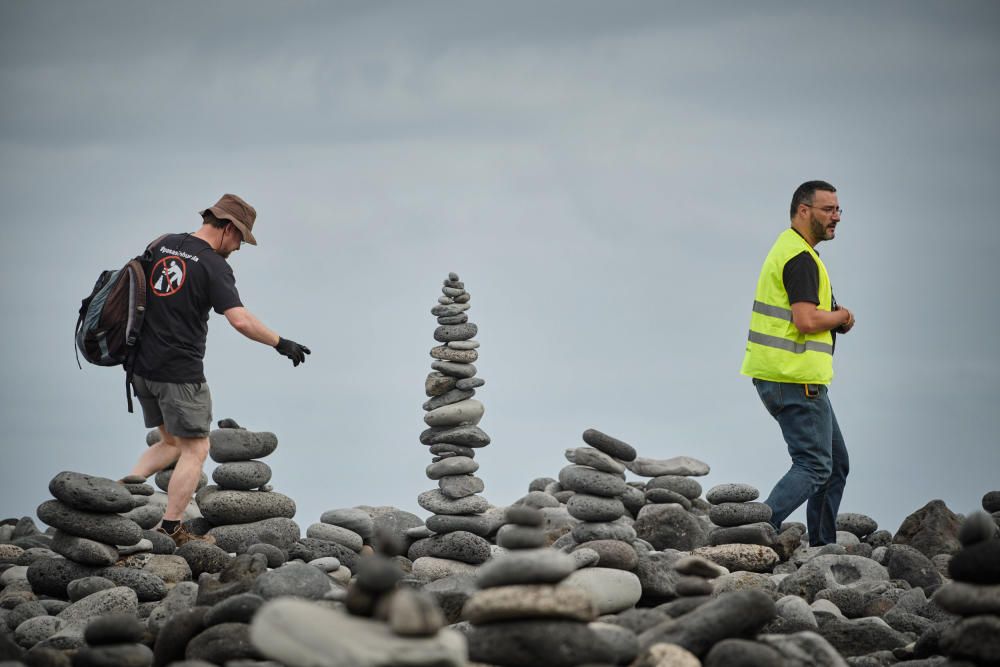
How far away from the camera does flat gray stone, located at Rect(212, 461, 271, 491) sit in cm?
1323

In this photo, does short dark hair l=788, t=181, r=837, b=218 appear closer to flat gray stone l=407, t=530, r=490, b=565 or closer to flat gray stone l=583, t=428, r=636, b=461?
flat gray stone l=583, t=428, r=636, b=461

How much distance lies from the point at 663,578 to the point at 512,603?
13.5 feet

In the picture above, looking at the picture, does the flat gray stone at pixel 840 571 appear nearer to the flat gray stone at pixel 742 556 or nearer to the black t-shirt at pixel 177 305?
the flat gray stone at pixel 742 556

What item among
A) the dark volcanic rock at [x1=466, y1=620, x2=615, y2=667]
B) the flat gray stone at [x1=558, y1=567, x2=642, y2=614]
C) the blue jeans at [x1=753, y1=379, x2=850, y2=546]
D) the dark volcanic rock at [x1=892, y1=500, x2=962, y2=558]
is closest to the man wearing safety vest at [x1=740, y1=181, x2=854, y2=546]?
the blue jeans at [x1=753, y1=379, x2=850, y2=546]

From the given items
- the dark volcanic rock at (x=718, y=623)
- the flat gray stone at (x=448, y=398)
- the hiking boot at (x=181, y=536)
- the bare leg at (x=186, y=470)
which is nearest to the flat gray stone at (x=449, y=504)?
the flat gray stone at (x=448, y=398)

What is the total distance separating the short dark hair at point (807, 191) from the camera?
1273 cm

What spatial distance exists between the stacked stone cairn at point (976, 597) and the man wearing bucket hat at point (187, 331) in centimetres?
676

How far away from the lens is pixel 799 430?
12320mm

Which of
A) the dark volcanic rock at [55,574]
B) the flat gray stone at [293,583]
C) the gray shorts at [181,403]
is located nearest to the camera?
the flat gray stone at [293,583]

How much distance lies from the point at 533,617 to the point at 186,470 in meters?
6.38

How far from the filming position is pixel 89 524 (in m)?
11.4

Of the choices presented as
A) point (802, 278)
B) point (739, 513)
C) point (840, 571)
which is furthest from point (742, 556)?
point (802, 278)

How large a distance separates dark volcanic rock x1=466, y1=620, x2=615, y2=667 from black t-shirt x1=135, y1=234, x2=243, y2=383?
6.27 m

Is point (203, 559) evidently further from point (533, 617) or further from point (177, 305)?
point (533, 617)
